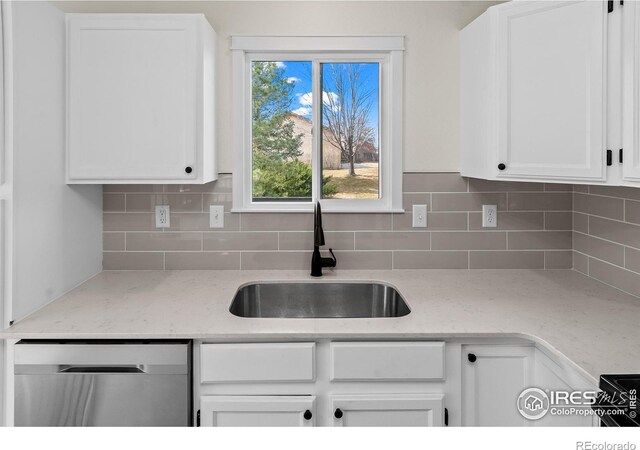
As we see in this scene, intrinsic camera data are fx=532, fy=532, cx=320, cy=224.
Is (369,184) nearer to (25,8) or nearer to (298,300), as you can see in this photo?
(298,300)

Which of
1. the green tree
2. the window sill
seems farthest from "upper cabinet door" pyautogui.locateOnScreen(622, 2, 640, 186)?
the green tree

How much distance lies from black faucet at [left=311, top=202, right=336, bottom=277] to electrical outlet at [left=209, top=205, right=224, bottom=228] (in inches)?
17.7

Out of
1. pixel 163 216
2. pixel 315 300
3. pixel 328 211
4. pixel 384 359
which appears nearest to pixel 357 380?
pixel 384 359

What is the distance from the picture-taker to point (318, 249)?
2438 millimetres

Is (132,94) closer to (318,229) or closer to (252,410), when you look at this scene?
(318,229)

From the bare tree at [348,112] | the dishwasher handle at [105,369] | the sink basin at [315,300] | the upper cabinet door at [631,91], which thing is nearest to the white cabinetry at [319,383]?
the dishwasher handle at [105,369]

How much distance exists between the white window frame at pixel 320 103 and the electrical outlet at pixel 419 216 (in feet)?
0.31

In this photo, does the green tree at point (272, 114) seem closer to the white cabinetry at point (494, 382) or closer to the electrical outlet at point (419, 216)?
the electrical outlet at point (419, 216)

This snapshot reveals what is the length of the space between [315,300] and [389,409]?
77 cm

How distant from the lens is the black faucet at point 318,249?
238 centimetres

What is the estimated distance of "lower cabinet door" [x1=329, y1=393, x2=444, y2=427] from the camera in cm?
171

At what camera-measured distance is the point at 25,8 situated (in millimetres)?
1770

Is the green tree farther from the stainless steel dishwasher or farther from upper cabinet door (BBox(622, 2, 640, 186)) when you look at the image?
upper cabinet door (BBox(622, 2, 640, 186))

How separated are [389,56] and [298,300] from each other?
123cm
